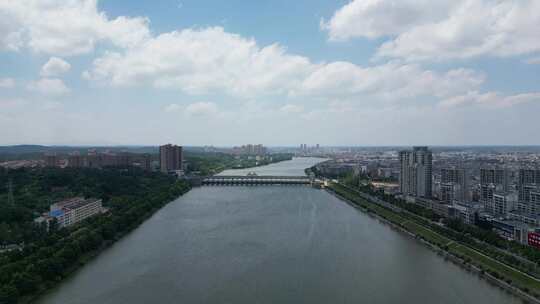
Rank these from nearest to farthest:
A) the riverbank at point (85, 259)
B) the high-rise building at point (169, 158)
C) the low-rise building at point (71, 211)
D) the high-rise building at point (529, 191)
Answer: the riverbank at point (85, 259) < the low-rise building at point (71, 211) < the high-rise building at point (529, 191) < the high-rise building at point (169, 158)

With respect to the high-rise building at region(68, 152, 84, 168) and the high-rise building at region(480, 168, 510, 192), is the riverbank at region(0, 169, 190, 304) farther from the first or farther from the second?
the high-rise building at region(480, 168, 510, 192)

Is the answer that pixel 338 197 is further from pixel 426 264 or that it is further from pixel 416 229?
pixel 426 264

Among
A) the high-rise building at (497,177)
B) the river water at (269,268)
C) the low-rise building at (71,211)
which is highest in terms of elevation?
the high-rise building at (497,177)

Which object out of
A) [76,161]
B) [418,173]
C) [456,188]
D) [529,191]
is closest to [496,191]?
[529,191]

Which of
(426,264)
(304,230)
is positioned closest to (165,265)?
(304,230)

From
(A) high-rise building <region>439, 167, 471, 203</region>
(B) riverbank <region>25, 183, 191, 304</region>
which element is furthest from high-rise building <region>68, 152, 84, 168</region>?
(A) high-rise building <region>439, 167, 471, 203</region>

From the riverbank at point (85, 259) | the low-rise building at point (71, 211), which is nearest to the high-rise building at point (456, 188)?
the riverbank at point (85, 259)

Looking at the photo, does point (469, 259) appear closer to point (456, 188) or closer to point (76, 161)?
point (456, 188)

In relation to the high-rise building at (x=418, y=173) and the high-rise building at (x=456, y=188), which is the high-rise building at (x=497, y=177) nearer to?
the high-rise building at (x=456, y=188)
